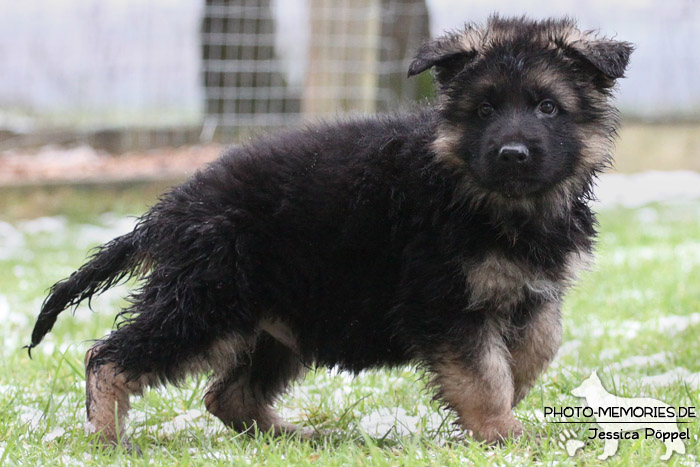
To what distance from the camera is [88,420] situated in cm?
383

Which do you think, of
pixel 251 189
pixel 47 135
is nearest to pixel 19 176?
pixel 47 135

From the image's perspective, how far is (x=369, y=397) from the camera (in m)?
4.48

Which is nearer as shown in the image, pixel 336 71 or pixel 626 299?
pixel 626 299

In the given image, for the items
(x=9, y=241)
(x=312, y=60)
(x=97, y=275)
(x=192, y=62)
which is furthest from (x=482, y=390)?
(x=192, y=62)

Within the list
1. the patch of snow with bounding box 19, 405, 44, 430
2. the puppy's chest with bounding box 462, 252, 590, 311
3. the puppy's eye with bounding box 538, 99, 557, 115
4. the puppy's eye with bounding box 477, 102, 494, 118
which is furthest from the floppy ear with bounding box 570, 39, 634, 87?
the patch of snow with bounding box 19, 405, 44, 430

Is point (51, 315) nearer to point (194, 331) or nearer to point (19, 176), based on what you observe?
point (194, 331)

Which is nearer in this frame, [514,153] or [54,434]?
[514,153]

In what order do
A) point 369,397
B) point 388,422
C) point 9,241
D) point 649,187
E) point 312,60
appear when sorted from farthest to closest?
point 649,187 → point 312,60 → point 9,241 → point 369,397 → point 388,422

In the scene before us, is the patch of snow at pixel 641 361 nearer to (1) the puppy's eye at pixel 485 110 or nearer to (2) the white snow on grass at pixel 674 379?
(2) the white snow on grass at pixel 674 379

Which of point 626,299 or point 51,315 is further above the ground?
point 51,315

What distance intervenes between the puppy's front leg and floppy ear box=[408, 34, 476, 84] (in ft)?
3.61

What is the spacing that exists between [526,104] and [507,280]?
706mm

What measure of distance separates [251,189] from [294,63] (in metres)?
8.44

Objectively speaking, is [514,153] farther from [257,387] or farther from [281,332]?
[257,387]
